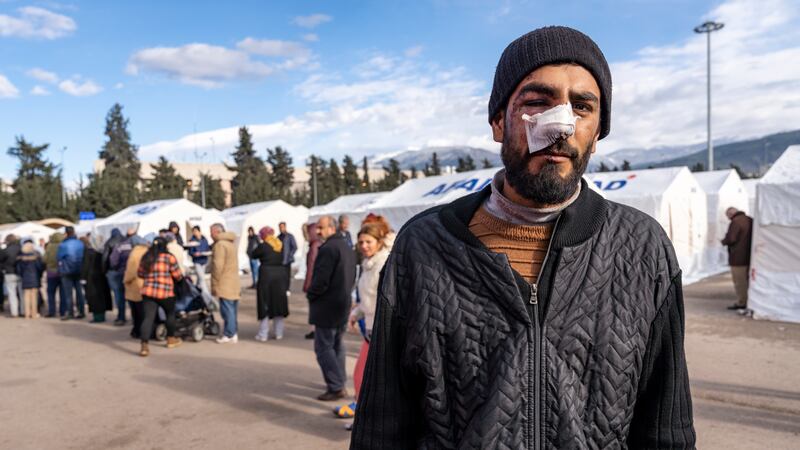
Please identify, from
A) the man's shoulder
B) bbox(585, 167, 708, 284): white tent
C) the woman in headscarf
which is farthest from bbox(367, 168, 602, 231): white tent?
the man's shoulder

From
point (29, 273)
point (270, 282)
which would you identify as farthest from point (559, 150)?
point (29, 273)

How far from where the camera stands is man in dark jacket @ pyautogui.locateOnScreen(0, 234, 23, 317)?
12.9 meters

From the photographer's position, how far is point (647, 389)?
148cm

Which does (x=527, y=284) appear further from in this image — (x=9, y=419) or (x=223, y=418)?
(x=9, y=419)

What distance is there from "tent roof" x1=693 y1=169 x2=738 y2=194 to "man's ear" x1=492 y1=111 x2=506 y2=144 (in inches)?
789

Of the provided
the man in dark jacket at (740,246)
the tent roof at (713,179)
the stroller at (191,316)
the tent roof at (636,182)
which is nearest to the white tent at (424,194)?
the tent roof at (636,182)

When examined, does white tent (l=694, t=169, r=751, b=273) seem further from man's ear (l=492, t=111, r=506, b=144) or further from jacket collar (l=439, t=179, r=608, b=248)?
man's ear (l=492, t=111, r=506, b=144)

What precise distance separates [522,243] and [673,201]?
51.0 ft

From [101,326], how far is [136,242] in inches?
94.9

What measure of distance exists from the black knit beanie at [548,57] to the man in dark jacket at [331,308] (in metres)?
4.97

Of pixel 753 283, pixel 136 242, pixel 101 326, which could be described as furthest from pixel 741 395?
pixel 101 326

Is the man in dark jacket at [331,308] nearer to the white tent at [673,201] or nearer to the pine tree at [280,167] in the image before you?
the white tent at [673,201]

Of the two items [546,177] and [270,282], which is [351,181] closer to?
[270,282]

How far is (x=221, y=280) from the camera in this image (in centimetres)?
909
